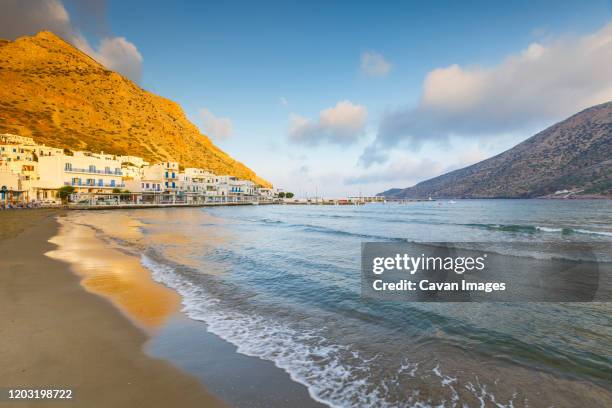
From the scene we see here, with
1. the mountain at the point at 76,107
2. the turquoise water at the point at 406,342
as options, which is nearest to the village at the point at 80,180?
the mountain at the point at 76,107

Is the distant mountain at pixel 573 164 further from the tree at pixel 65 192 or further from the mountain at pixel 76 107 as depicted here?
the tree at pixel 65 192

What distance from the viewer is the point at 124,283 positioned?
1080 centimetres

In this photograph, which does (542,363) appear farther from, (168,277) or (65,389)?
(168,277)

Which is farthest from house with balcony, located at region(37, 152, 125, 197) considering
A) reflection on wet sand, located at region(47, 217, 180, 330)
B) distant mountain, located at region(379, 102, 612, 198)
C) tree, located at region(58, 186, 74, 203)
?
distant mountain, located at region(379, 102, 612, 198)

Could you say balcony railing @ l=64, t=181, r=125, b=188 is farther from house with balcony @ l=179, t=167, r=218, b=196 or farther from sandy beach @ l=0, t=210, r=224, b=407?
sandy beach @ l=0, t=210, r=224, b=407

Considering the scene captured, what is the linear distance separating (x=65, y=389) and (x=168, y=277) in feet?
26.0

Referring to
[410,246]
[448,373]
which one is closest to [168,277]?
[448,373]

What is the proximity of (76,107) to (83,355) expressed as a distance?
15128cm

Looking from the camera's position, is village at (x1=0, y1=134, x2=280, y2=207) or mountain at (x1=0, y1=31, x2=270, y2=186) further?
mountain at (x1=0, y1=31, x2=270, y2=186)

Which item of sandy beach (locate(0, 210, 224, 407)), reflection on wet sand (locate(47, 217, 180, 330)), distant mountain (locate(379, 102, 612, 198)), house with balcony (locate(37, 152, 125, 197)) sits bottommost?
reflection on wet sand (locate(47, 217, 180, 330))

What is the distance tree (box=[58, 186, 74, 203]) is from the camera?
239 ft

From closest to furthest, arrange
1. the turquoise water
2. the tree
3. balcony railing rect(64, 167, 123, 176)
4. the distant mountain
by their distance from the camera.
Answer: the turquoise water
the tree
balcony railing rect(64, 167, 123, 176)
the distant mountain

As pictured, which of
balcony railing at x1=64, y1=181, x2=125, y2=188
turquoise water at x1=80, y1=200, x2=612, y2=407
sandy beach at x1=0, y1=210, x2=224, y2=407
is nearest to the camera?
sandy beach at x1=0, y1=210, x2=224, y2=407

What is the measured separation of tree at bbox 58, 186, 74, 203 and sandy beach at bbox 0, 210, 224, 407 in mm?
79276
